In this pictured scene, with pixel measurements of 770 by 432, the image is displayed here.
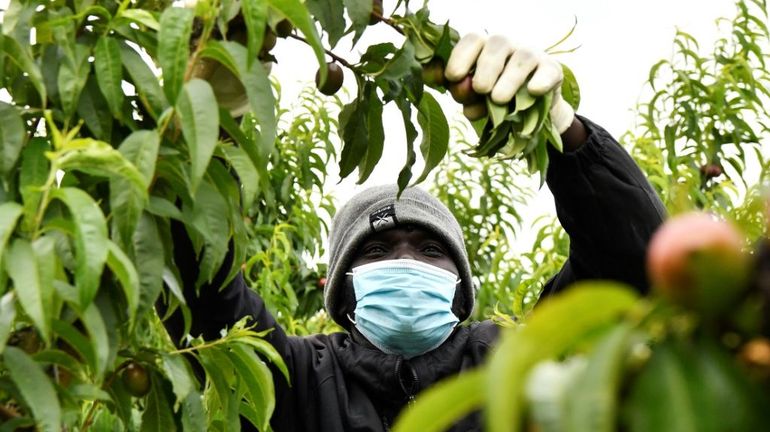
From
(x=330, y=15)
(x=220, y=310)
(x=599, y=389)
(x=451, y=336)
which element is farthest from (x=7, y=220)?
(x=451, y=336)

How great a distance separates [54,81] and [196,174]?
15.9 inches

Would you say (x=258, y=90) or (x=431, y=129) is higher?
(x=258, y=90)

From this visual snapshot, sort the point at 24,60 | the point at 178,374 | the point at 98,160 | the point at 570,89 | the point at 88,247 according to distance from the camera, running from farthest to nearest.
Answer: the point at 570,89, the point at 178,374, the point at 24,60, the point at 98,160, the point at 88,247

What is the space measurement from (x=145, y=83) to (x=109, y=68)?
0.06 metres

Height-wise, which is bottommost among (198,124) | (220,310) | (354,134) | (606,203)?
(220,310)

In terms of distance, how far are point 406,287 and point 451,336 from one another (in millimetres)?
228

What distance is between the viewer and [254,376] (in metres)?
1.98

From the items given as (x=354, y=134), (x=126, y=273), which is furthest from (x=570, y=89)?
(x=126, y=273)

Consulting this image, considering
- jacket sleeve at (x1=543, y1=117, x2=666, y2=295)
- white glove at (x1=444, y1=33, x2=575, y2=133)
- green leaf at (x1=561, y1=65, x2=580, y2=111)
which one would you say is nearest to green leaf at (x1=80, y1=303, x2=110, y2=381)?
white glove at (x1=444, y1=33, x2=575, y2=133)

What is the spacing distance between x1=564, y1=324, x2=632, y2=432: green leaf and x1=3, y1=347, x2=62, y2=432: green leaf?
1.02 metres

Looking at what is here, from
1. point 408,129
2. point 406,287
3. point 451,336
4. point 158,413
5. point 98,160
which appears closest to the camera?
point 98,160

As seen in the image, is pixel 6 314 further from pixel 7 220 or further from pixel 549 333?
pixel 549 333

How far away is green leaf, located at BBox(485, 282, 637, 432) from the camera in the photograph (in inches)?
22.9

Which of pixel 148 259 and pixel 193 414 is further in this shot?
pixel 193 414
